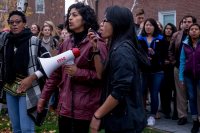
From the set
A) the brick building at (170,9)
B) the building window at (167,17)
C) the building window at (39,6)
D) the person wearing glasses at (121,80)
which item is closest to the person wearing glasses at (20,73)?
the person wearing glasses at (121,80)

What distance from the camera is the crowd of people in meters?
3.24

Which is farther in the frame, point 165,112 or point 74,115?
point 165,112

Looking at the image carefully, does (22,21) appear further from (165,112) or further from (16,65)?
(165,112)

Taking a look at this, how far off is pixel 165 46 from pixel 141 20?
4.26 feet

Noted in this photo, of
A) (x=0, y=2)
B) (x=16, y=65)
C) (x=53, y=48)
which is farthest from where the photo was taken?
(x=0, y=2)

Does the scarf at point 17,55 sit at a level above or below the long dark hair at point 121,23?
below

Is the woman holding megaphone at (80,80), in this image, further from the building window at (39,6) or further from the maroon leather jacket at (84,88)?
the building window at (39,6)

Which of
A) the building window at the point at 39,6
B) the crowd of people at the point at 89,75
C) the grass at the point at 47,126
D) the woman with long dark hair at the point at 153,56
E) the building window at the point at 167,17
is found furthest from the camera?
the building window at the point at 39,6

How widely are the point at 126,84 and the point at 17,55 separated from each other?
2135 millimetres

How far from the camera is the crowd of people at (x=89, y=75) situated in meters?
3.24

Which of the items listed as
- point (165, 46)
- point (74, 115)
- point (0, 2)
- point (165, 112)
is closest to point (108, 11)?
point (74, 115)

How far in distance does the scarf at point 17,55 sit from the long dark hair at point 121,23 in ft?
6.00

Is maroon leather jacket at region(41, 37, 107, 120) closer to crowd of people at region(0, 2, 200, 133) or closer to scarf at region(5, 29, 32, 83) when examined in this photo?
crowd of people at region(0, 2, 200, 133)

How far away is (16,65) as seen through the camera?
480 cm
